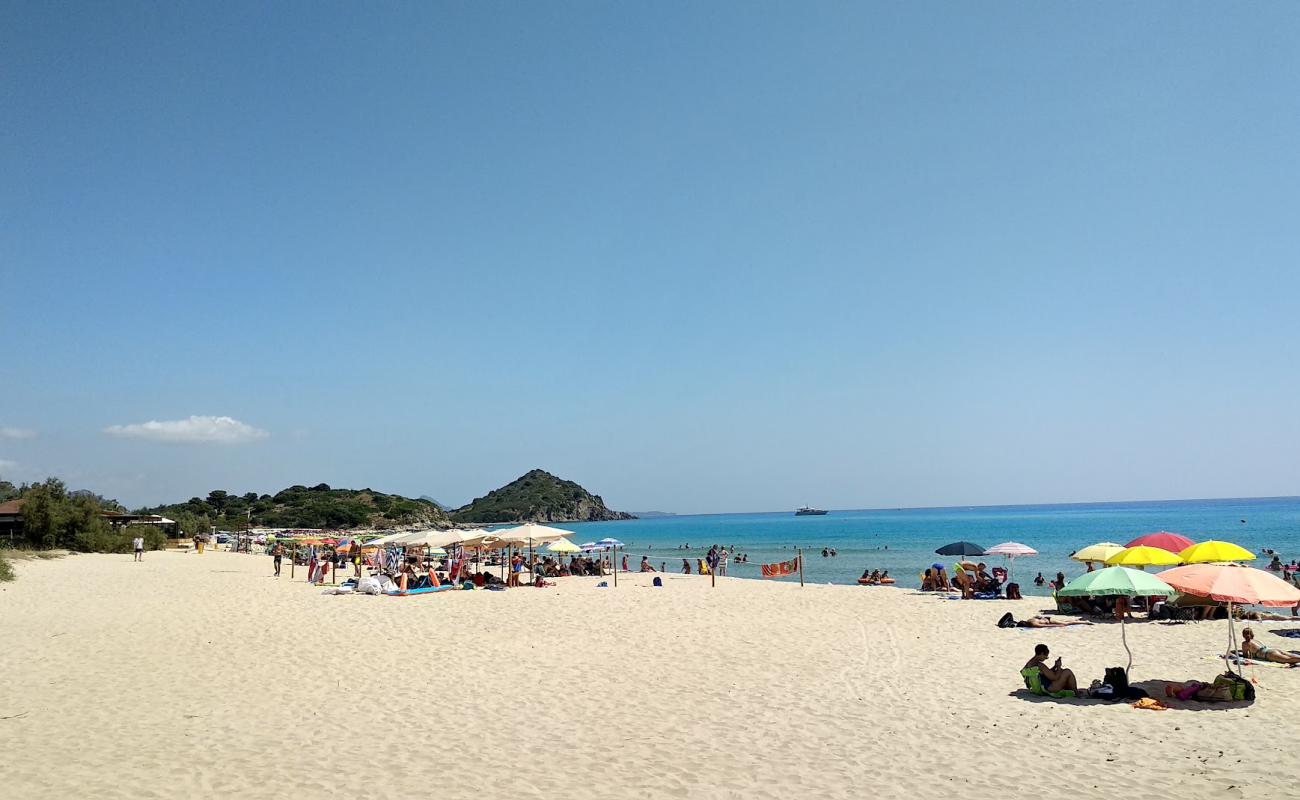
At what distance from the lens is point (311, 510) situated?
342 ft

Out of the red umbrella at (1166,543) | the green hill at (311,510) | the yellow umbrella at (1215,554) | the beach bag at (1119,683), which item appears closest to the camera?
the beach bag at (1119,683)

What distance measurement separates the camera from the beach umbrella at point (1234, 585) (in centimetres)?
847

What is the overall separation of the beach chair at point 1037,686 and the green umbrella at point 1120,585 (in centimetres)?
138

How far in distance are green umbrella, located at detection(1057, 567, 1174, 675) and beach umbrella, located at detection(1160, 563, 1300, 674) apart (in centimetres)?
44

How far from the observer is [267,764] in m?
6.77

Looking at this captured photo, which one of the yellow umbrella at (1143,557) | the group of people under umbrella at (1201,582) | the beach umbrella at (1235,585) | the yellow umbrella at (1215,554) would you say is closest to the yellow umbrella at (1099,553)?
the yellow umbrella at (1143,557)

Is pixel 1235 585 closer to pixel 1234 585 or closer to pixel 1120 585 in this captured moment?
pixel 1234 585

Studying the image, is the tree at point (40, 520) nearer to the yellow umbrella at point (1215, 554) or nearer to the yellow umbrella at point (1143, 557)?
the yellow umbrella at point (1143, 557)

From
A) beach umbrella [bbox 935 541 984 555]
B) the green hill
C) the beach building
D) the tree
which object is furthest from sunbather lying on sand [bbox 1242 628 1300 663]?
the green hill

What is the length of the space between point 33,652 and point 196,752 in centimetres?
683

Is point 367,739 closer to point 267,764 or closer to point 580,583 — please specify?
point 267,764

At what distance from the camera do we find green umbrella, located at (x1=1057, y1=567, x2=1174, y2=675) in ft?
32.6

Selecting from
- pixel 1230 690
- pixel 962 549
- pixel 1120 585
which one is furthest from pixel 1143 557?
pixel 962 549

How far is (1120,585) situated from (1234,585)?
5.46 ft
